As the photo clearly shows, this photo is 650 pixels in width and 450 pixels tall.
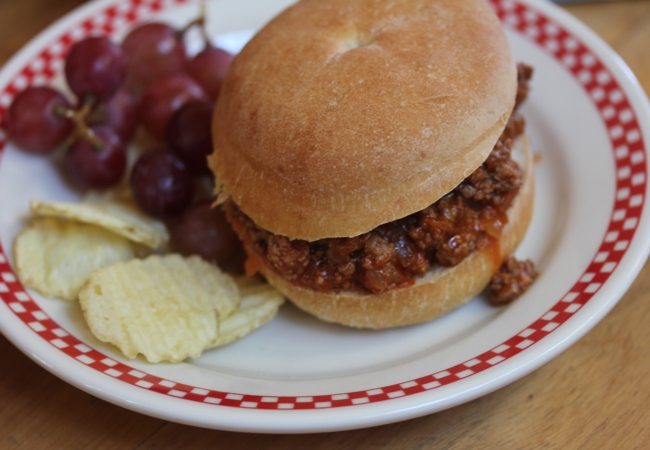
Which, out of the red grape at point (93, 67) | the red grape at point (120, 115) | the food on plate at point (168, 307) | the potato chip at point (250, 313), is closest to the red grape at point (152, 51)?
the red grape at point (120, 115)

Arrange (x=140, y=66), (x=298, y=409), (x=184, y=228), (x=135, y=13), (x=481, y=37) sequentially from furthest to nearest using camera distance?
(x=135, y=13) → (x=140, y=66) → (x=184, y=228) → (x=481, y=37) → (x=298, y=409)

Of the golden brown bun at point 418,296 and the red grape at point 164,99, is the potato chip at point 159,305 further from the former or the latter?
the red grape at point 164,99

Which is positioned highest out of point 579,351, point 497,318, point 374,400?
point 374,400

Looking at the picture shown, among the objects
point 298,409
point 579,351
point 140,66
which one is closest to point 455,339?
point 579,351

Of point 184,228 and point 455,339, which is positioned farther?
point 184,228

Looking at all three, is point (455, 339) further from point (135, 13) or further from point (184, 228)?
point (135, 13)

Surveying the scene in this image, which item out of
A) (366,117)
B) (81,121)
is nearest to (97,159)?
(81,121)

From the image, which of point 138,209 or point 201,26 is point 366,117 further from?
point 201,26
